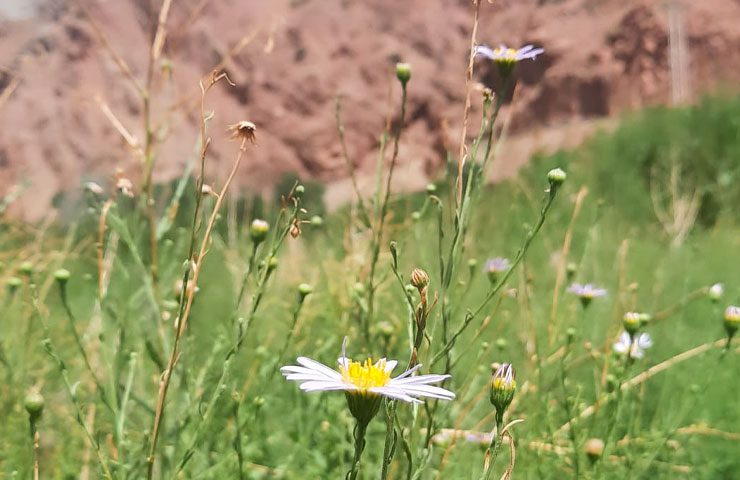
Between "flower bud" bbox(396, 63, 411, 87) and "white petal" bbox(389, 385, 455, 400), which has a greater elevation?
"flower bud" bbox(396, 63, 411, 87)

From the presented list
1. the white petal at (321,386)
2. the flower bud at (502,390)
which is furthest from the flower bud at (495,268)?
the white petal at (321,386)

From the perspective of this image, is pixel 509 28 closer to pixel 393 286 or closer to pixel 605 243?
pixel 605 243

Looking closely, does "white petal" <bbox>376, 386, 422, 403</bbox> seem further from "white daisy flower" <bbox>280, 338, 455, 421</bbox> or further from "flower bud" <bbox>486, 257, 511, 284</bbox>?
"flower bud" <bbox>486, 257, 511, 284</bbox>

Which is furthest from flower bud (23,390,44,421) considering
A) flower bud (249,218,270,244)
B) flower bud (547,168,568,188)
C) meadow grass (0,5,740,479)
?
flower bud (547,168,568,188)

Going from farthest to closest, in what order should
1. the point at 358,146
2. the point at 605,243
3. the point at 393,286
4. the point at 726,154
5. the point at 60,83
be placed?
1. the point at 60,83
2. the point at 358,146
3. the point at 726,154
4. the point at 605,243
5. the point at 393,286

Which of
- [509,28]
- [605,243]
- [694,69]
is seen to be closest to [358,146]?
[509,28]

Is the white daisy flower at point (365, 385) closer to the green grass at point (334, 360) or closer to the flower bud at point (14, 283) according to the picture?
the green grass at point (334, 360)
